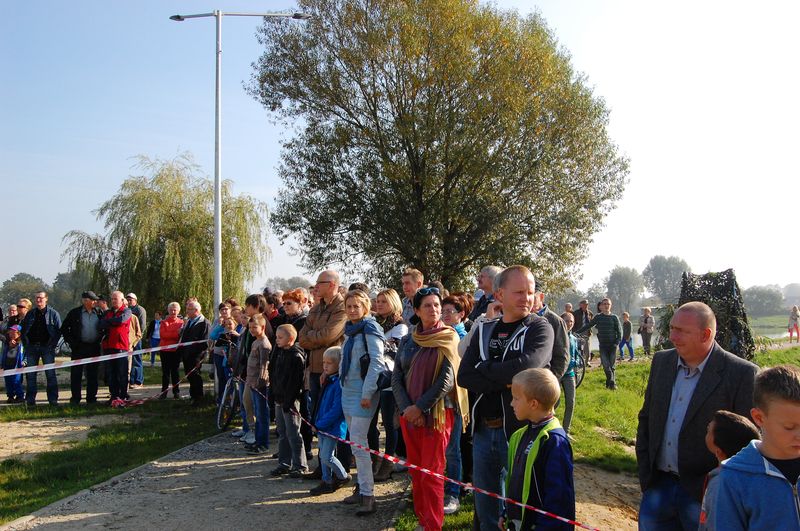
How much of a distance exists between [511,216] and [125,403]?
48.6ft

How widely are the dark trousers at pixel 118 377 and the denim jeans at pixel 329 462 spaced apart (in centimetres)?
720

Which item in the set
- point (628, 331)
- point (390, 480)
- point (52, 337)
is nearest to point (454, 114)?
point (628, 331)

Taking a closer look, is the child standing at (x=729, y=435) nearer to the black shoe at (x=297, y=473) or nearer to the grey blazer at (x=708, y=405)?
the grey blazer at (x=708, y=405)

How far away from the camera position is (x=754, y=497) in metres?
2.50

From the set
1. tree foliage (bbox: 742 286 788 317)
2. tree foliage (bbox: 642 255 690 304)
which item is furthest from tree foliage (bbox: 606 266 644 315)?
tree foliage (bbox: 742 286 788 317)

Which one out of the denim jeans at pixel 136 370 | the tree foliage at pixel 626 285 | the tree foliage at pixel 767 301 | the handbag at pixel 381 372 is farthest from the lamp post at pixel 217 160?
the tree foliage at pixel 626 285

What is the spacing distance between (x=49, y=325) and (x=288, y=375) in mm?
7964

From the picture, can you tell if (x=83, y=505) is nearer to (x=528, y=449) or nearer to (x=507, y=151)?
(x=528, y=449)

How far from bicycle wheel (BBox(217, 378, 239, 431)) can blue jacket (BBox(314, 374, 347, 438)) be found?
3.36m

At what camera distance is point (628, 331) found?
24.6 meters

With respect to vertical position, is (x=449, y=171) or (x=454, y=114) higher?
(x=454, y=114)

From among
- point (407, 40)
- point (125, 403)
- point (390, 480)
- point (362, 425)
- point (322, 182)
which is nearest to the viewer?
point (362, 425)

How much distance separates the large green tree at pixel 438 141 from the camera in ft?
74.3

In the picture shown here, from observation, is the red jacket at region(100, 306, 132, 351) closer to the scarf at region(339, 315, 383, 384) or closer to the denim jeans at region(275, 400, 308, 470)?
the denim jeans at region(275, 400, 308, 470)
